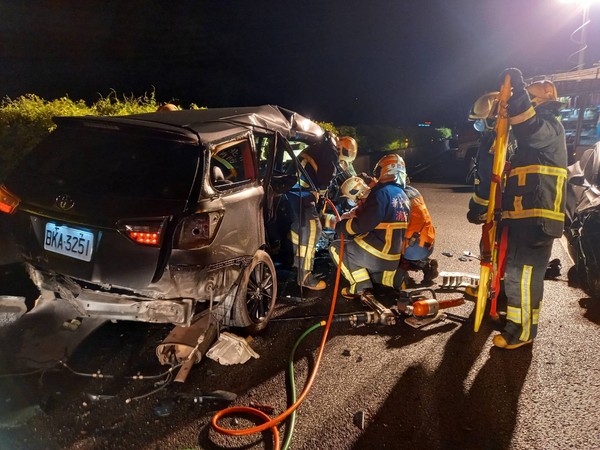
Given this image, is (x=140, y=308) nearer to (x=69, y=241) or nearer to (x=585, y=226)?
(x=69, y=241)

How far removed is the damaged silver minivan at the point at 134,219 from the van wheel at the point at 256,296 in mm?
38

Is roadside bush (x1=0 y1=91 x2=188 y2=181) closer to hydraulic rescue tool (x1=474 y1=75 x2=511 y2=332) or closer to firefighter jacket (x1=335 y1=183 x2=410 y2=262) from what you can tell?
firefighter jacket (x1=335 y1=183 x2=410 y2=262)

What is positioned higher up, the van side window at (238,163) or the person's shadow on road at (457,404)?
the van side window at (238,163)

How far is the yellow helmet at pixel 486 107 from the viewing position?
11.5 feet

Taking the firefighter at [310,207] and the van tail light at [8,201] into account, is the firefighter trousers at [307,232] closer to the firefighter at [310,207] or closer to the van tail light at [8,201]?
the firefighter at [310,207]

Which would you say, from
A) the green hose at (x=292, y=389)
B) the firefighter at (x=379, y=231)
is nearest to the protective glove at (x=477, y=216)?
the firefighter at (x=379, y=231)

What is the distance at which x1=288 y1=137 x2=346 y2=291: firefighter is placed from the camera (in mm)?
4465

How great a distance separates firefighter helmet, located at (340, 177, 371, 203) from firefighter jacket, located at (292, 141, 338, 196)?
379 mm

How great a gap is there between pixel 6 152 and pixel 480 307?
20.0ft

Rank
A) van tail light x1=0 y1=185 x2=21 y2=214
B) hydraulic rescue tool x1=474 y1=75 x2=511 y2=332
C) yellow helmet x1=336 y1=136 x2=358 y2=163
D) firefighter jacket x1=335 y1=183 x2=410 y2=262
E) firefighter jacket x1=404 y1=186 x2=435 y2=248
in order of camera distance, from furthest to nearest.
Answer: yellow helmet x1=336 y1=136 x2=358 y2=163
firefighter jacket x1=404 y1=186 x2=435 y2=248
firefighter jacket x1=335 y1=183 x2=410 y2=262
hydraulic rescue tool x1=474 y1=75 x2=511 y2=332
van tail light x1=0 y1=185 x2=21 y2=214

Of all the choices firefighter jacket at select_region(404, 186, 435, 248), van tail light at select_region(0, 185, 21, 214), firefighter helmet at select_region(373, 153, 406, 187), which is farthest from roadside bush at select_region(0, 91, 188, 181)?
firefighter jacket at select_region(404, 186, 435, 248)

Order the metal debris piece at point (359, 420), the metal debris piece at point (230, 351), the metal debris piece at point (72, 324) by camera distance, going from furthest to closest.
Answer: the metal debris piece at point (72, 324)
the metal debris piece at point (230, 351)
the metal debris piece at point (359, 420)

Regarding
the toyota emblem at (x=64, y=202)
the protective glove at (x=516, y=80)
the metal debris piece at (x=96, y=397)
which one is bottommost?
the metal debris piece at (x=96, y=397)

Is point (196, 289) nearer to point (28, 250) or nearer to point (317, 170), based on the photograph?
point (28, 250)
